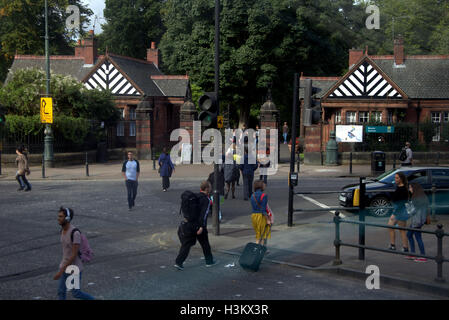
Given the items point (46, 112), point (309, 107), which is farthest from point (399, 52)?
point (309, 107)

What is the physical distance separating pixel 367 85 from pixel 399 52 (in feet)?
17.6

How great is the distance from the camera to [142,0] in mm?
61688

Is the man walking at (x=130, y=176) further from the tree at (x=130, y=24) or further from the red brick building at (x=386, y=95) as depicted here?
the tree at (x=130, y=24)

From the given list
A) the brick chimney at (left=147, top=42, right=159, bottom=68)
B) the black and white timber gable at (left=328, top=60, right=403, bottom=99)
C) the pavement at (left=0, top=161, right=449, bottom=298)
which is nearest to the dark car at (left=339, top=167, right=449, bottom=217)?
the pavement at (left=0, top=161, right=449, bottom=298)

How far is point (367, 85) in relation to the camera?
38.2 meters

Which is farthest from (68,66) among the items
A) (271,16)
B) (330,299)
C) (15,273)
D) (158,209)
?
(330,299)

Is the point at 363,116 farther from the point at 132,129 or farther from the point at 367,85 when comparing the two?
the point at 132,129

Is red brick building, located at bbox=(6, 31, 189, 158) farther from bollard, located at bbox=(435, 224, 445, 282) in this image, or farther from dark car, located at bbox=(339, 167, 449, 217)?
bollard, located at bbox=(435, 224, 445, 282)

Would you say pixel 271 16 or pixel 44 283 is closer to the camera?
pixel 44 283

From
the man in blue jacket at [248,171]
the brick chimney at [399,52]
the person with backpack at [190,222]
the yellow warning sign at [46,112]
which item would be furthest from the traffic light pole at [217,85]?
the brick chimney at [399,52]

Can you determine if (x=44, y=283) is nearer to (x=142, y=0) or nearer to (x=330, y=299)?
(x=330, y=299)

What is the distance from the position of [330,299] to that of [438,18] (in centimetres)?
4760

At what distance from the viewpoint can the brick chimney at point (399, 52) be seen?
133 ft

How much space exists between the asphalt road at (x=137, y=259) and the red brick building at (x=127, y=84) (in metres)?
20.4
